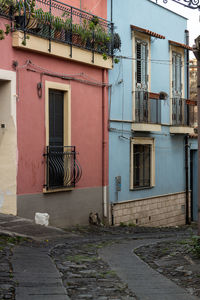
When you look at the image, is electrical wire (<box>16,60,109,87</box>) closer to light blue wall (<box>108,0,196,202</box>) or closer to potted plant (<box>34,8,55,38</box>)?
potted plant (<box>34,8,55,38</box>)

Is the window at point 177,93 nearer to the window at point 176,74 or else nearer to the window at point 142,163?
the window at point 176,74

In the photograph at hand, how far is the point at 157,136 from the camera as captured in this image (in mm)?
18609

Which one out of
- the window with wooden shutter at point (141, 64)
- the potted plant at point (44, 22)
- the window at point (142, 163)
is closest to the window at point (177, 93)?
the window at point (142, 163)

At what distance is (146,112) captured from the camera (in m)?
17.5

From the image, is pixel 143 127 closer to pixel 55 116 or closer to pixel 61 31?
pixel 55 116

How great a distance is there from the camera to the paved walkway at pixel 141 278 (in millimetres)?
5711

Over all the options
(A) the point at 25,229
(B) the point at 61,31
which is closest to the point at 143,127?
(B) the point at 61,31

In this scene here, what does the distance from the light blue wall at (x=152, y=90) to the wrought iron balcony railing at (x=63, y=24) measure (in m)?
0.98

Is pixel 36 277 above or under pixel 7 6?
under

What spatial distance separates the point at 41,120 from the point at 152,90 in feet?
19.9

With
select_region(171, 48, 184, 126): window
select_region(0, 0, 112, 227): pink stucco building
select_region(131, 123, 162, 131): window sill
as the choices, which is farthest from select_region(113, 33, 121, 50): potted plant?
select_region(171, 48, 184, 126): window

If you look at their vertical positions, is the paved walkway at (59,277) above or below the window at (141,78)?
below

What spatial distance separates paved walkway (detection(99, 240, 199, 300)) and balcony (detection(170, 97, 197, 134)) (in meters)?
11.0

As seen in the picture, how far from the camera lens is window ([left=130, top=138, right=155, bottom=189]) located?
1735cm
